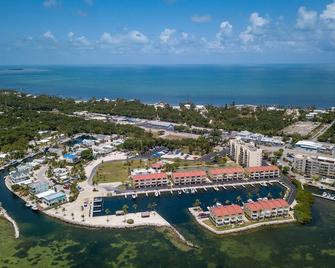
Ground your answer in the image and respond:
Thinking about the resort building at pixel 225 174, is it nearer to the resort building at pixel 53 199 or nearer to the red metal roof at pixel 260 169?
the red metal roof at pixel 260 169

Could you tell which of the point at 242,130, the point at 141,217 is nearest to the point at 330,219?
the point at 141,217

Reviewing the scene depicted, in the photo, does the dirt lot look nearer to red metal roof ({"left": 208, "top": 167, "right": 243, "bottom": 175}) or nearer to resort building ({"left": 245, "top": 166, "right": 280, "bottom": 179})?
resort building ({"left": 245, "top": 166, "right": 280, "bottom": 179})

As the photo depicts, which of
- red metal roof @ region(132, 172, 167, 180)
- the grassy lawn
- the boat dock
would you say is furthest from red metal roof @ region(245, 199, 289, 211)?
the grassy lawn

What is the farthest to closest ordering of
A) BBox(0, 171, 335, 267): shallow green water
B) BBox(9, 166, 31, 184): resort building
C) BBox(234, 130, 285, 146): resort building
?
BBox(234, 130, 285, 146): resort building
BBox(9, 166, 31, 184): resort building
BBox(0, 171, 335, 267): shallow green water

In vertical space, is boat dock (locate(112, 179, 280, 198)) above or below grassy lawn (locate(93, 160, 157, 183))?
below

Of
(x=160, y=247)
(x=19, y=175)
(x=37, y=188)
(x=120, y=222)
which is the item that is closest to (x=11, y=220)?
(x=37, y=188)

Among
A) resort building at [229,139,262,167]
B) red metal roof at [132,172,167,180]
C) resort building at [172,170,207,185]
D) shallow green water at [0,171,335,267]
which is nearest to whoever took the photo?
shallow green water at [0,171,335,267]
